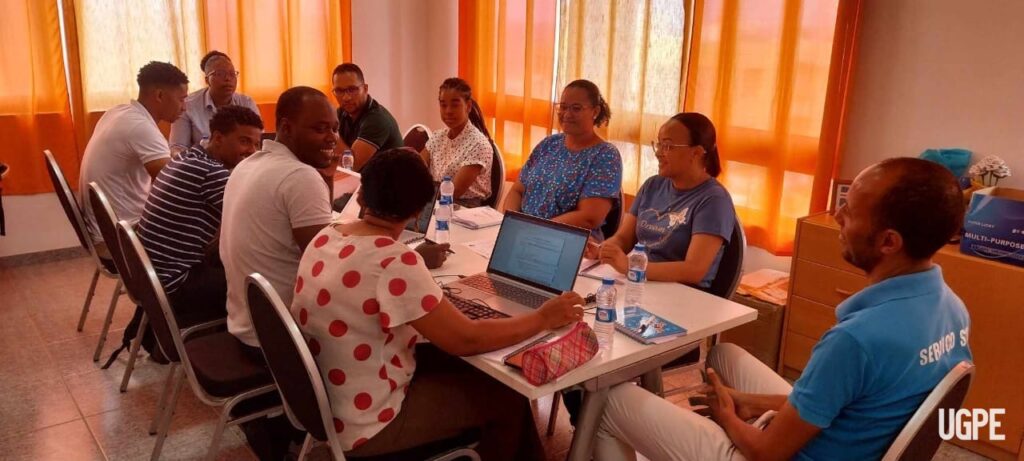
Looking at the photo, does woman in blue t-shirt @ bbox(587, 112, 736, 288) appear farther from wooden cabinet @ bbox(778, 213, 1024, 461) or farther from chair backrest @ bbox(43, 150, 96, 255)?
chair backrest @ bbox(43, 150, 96, 255)

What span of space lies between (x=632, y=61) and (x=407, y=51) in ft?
7.25

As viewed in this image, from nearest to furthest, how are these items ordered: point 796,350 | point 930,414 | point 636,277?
point 930,414 < point 636,277 < point 796,350

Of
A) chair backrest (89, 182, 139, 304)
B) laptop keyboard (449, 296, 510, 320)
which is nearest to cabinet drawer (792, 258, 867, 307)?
laptop keyboard (449, 296, 510, 320)

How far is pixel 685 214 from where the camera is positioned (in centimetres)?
253

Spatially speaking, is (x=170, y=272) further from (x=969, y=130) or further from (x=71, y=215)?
(x=969, y=130)

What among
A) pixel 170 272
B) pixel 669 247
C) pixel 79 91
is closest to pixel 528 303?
pixel 669 247

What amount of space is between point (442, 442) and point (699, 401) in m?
0.66

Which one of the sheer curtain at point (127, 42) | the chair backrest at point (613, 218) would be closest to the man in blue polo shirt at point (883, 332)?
the chair backrest at point (613, 218)

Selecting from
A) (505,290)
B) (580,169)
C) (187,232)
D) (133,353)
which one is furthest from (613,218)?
(133,353)

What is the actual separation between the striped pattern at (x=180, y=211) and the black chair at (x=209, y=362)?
0.30 m

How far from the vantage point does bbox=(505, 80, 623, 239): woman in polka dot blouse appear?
3088mm

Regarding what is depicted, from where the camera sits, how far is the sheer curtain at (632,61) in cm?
405

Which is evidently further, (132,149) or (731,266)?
(132,149)

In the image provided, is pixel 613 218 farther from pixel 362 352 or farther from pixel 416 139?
pixel 362 352
